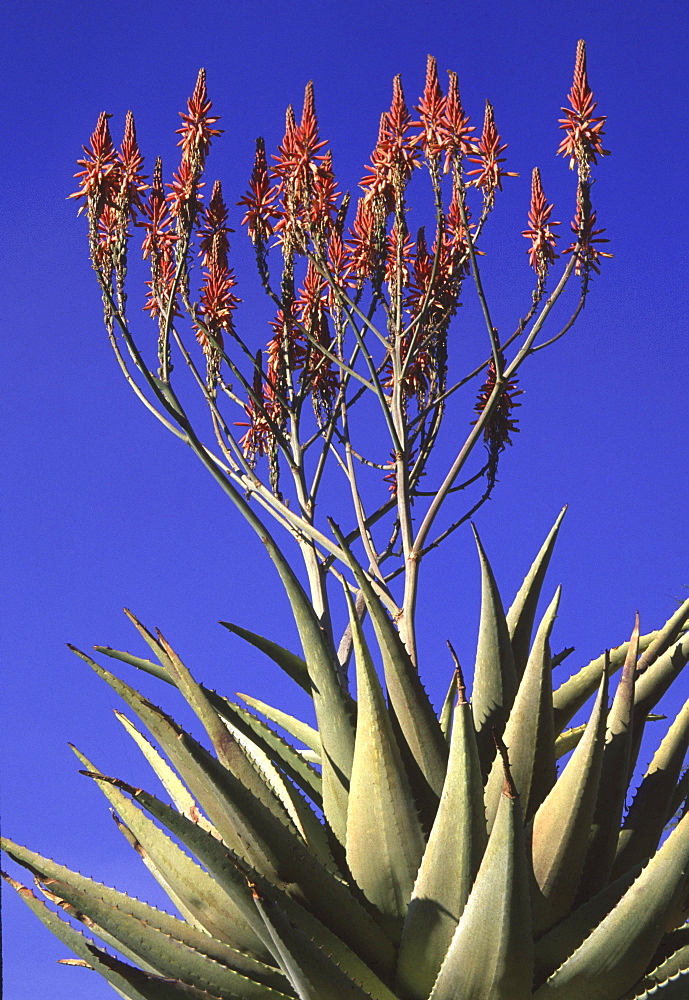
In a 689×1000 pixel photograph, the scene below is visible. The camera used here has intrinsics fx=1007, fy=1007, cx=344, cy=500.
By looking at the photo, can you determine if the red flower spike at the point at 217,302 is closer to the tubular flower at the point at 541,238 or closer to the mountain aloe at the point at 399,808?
the mountain aloe at the point at 399,808

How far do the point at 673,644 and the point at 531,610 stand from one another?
0.34 m

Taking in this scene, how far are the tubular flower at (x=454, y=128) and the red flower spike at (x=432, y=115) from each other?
0.01 meters

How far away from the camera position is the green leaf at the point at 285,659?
2348 millimetres

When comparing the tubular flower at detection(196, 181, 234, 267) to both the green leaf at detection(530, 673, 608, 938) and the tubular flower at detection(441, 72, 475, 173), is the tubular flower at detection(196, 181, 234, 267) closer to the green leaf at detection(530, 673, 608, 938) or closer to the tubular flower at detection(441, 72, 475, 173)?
the tubular flower at detection(441, 72, 475, 173)

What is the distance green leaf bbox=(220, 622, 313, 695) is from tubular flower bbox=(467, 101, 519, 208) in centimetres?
162

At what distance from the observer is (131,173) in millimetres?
3094

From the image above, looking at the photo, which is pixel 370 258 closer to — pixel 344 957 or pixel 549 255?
pixel 549 255

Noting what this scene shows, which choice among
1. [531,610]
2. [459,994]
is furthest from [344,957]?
[531,610]

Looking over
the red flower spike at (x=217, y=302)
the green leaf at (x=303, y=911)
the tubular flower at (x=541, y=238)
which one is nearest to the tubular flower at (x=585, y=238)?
the tubular flower at (x=541, y=238)

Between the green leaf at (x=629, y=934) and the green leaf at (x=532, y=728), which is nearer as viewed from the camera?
the green leaf at (x=629, y=934)

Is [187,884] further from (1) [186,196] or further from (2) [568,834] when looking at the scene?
(1) [186,196]

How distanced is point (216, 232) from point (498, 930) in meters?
2.42

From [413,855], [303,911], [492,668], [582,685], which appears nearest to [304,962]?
[303,911]

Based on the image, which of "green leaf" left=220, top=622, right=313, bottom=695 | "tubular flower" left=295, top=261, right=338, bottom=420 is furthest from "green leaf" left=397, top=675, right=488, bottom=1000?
"tubular flower" left=295, top=261, right=338, bottom=420
